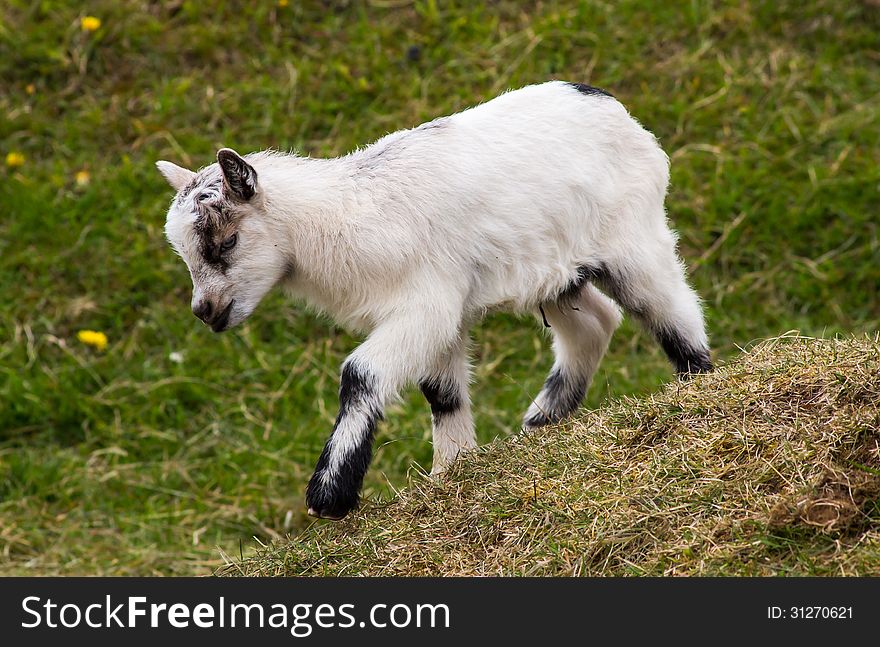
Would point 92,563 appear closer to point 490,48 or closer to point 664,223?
point 664,223

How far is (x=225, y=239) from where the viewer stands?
546 centimetres

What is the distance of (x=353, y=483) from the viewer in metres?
5.34

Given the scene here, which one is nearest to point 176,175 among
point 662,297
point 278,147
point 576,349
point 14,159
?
point 576,349

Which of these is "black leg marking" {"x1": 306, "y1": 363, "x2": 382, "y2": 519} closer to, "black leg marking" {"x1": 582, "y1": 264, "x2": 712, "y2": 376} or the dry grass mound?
the dry grass mound

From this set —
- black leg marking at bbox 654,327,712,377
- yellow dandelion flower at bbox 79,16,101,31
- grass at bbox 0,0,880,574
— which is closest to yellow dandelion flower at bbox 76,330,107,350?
grass at bbox 0,0,880,574

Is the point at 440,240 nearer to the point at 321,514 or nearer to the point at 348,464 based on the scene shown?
the point at 348,464

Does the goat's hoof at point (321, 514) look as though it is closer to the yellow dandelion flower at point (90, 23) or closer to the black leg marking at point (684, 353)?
the black leg marking at point (684, 353)

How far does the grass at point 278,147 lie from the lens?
8484mm

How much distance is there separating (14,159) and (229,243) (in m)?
5.19

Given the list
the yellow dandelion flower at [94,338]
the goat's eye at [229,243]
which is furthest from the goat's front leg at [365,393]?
the yellow dandelion flower at [94,338]

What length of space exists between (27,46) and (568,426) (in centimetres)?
673

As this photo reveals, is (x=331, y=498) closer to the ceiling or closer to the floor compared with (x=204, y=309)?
closer to the floor

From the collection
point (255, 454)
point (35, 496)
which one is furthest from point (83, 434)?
point (255, 454)

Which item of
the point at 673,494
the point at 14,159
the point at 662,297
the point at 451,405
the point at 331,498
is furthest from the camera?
the point at 14,159
